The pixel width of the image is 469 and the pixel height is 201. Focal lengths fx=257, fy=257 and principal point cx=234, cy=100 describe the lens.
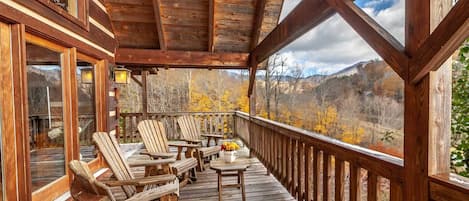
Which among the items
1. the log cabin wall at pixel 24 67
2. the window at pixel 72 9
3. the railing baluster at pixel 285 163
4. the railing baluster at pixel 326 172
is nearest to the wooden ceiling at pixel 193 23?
the log cabin wall at pixel 24 67

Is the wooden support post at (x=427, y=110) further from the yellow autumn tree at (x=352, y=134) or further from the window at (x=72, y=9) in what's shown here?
the window at (x=72, y=9)

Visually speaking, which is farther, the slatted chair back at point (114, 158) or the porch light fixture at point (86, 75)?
the porch light fixture at point (86, 75)

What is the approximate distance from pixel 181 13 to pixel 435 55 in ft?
14.2

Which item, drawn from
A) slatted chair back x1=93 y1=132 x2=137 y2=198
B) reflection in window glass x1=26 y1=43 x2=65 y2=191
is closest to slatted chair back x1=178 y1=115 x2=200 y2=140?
slatted chair back x1=93 y1=132 x2=137 y2=198

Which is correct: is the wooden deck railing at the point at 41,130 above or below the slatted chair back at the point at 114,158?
above

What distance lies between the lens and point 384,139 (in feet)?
7.27

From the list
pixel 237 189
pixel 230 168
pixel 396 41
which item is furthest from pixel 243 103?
pixel 396 41

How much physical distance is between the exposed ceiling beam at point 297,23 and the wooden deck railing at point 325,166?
1217mm

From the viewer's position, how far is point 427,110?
53.5 inches

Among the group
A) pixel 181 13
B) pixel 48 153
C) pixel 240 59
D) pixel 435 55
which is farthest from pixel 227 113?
pixel 435 55

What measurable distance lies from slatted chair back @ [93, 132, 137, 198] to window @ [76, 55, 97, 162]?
2.04ft

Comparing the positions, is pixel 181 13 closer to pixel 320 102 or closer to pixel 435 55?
pixel 320 102

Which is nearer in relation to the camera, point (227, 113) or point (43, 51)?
point (43, 51)

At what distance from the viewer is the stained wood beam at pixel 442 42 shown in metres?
1.12
